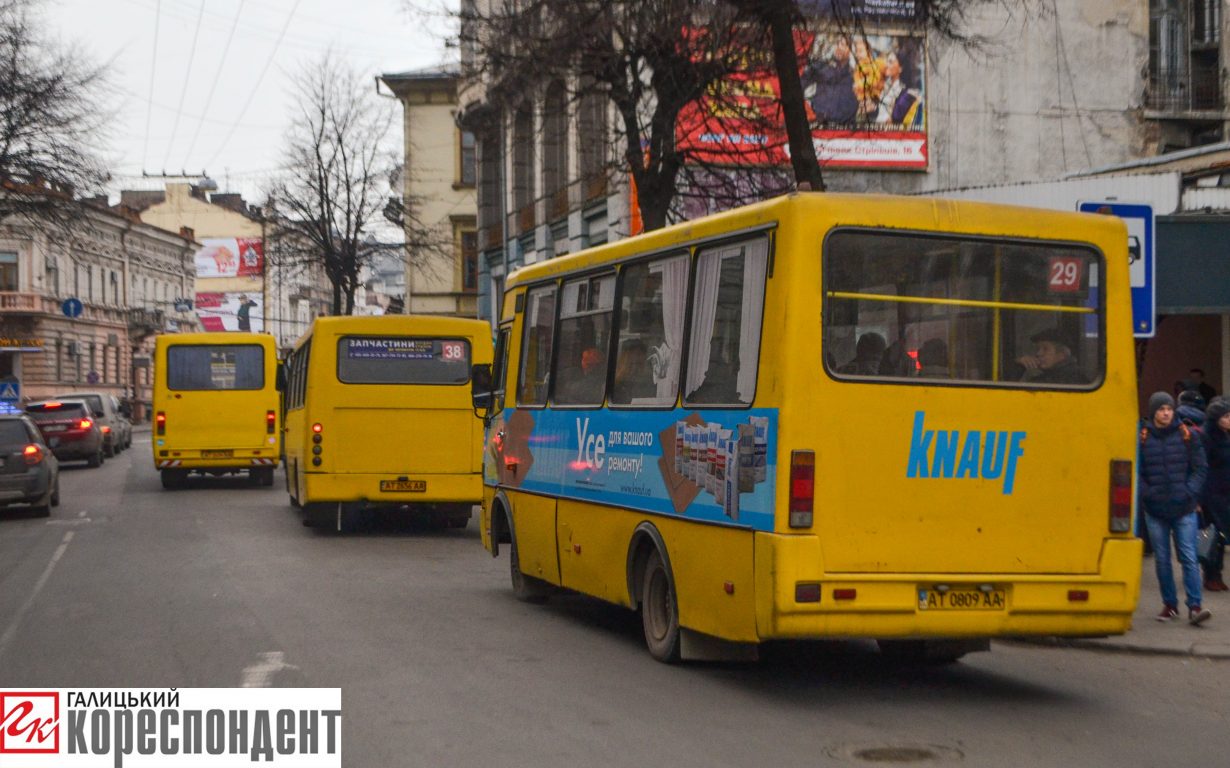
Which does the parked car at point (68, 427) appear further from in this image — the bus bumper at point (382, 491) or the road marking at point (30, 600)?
the bus bumper at point (382, 491)

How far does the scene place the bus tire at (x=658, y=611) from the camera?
415 inches

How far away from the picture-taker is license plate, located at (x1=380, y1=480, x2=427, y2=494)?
2131cm

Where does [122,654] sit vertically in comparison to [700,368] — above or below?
below

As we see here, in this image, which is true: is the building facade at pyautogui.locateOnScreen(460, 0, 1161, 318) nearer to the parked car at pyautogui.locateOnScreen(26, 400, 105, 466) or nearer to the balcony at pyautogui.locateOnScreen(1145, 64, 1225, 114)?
the balcony at pyautogui.locateOnScreen(1145, 64, 1225, 114)

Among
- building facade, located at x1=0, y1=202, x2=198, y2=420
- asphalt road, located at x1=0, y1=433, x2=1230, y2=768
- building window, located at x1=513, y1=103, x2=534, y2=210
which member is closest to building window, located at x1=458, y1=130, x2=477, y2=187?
building window, located at x1=513, y1=103, x2=534, y2=210

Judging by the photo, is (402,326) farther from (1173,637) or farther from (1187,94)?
(1187,94)

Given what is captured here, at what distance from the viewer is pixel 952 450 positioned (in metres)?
9.16

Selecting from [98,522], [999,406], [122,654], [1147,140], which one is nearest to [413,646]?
[122,654]

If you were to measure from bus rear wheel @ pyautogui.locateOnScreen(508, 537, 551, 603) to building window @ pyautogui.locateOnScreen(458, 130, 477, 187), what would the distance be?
166ft

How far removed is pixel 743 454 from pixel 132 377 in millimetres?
88324

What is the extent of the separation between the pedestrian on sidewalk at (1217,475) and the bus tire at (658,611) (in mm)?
5502

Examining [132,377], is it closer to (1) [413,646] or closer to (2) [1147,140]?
(2) [1147,140]

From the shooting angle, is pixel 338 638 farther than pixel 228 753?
Yes

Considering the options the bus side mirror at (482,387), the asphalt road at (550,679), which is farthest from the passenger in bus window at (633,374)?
the bus side mirror at (482,387)
